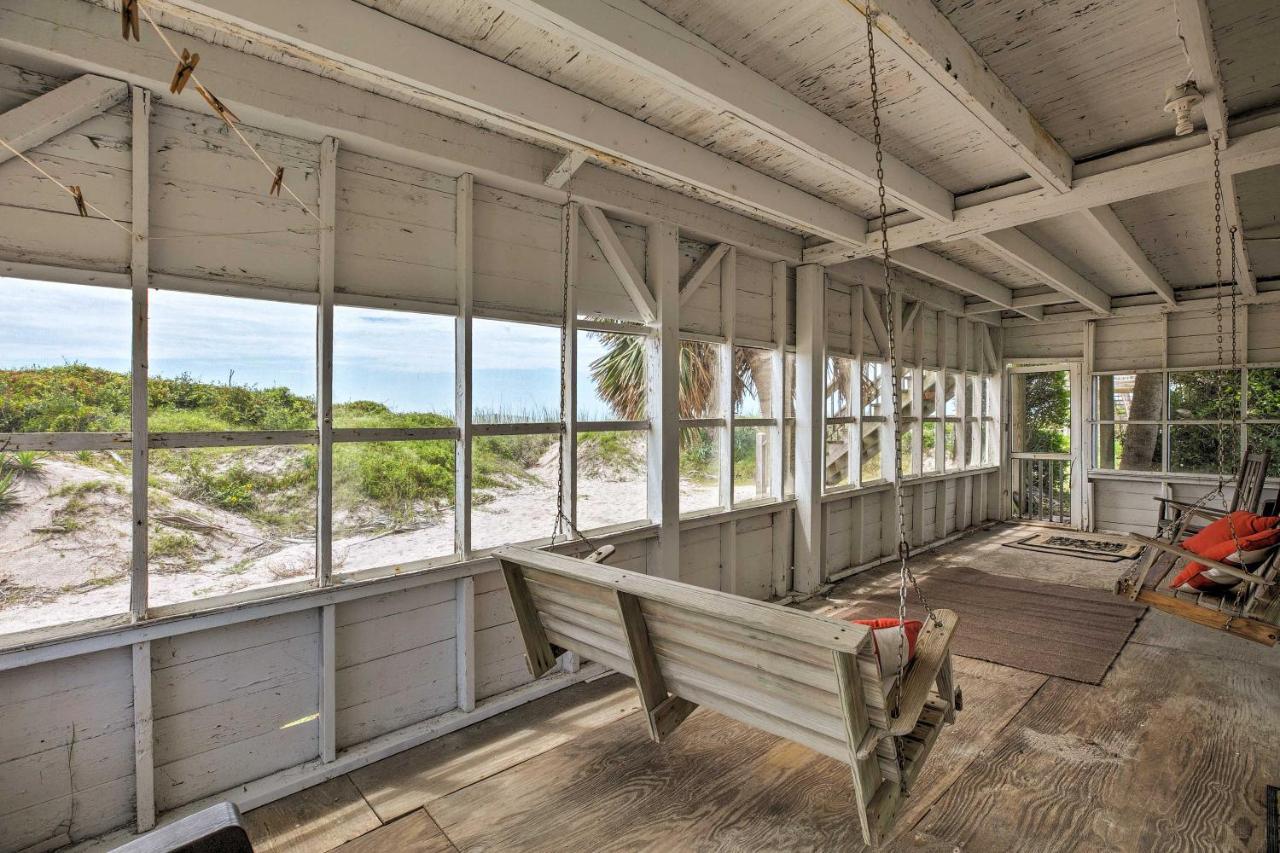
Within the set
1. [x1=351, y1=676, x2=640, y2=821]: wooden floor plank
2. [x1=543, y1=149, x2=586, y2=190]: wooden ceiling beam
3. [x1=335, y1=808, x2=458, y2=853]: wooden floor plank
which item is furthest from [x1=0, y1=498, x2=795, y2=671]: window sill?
[x1=543, y1=149, x2=586, y2=190]: wooden ceiling beam

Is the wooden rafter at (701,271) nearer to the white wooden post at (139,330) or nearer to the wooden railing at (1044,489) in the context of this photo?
the white wooden post at (139,330)

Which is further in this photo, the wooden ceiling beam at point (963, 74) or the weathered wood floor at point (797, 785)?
the weathered wood floor at point (797, 785)

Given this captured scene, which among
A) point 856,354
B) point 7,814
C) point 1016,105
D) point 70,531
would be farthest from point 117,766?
point 856,354

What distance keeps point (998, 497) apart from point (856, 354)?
13.7 ft

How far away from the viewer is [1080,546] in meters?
6.50

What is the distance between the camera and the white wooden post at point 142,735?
2055 mm

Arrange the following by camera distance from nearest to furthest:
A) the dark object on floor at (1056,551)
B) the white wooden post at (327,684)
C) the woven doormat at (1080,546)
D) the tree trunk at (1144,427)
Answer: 1. the white wooden post at (327,684)
2. the dark object on floor at (1056,551)
3. the woven doormat at (1080,546)
4. the tree trunk at (1144,427)

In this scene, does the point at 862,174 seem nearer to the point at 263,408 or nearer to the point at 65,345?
the point at 263,408

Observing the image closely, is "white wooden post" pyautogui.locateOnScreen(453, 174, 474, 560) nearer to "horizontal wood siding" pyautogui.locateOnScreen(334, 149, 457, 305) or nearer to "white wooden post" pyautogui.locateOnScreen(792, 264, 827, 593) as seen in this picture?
"horizontal wood siding" pyautogui.locateOnScreen(334, 149, 457, 305)

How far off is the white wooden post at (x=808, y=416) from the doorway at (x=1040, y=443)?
15.6ft

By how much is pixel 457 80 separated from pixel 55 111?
1250 mm

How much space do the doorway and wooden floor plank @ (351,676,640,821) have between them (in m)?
7.18

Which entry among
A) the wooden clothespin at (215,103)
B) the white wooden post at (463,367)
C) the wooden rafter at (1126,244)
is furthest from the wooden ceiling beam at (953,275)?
the wooden clothespin at (215,103)

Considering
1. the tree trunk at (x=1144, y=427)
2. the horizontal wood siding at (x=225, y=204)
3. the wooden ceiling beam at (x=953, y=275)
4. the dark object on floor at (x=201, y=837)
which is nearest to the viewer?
the dark object on floor at (x=201, y=837)
